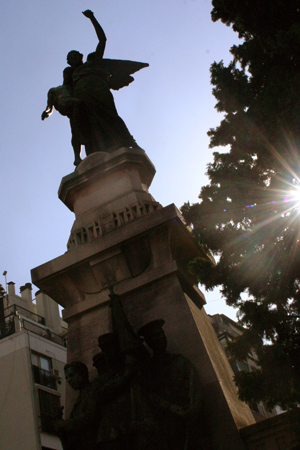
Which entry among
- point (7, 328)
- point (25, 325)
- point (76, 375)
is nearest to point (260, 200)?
point (76, 375)

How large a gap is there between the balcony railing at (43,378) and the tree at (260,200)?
17.7m

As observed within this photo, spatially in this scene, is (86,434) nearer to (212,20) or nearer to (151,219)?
(151,219)

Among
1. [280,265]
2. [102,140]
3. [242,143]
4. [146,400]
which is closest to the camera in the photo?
[146,400]

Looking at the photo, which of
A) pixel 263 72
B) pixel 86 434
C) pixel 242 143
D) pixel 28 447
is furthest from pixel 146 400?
pixel 28 447

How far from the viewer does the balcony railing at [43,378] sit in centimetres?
2219

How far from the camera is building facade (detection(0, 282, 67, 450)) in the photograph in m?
20.3

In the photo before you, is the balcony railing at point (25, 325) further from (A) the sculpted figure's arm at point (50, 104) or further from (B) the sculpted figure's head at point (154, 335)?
(B) the sculpted figure's head at point (154, 335)

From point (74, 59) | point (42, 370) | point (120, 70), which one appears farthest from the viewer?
point (42, 370)

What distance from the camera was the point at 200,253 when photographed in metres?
7.34

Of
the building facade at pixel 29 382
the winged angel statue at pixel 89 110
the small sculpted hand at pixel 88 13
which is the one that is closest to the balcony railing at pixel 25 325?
the building facade at pixel 29 382

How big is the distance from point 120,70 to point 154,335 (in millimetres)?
6708

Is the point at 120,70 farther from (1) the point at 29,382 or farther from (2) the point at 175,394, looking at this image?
(1) the point at 29,382

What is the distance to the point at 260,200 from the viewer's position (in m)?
6.08

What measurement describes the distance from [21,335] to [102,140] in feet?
52.3
